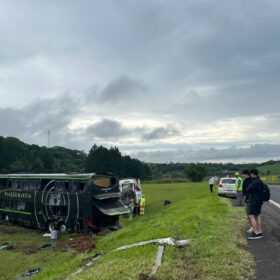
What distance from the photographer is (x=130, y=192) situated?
30203 millimetres

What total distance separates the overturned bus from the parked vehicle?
19.3 ft

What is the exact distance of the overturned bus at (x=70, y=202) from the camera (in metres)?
22.0

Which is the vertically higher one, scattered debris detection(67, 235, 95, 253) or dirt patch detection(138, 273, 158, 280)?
dirt patch detection(138, 273, 158, 280)

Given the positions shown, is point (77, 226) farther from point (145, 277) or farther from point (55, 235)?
point (145, 277)

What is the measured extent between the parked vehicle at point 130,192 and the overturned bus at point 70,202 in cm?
590

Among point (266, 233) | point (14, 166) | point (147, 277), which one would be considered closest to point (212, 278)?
point (147, 277)

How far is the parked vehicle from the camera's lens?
2961 cm

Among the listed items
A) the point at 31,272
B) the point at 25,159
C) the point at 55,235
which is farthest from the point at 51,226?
the point at 25,159

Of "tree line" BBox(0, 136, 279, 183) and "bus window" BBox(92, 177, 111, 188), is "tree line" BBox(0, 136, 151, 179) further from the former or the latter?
"bus window" BBox(92, 177, 111, 188)

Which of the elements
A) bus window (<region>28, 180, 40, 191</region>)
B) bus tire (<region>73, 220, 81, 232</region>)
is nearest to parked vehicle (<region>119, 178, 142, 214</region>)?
bus window (<region>28, 180, 40, 191</region>)

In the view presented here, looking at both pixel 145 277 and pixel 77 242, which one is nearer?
pixel 145 277

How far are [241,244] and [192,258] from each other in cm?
216

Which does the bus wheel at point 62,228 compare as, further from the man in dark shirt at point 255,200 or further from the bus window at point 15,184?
the man in dark shirt at point 255,200

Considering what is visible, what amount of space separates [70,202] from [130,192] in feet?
27.5
